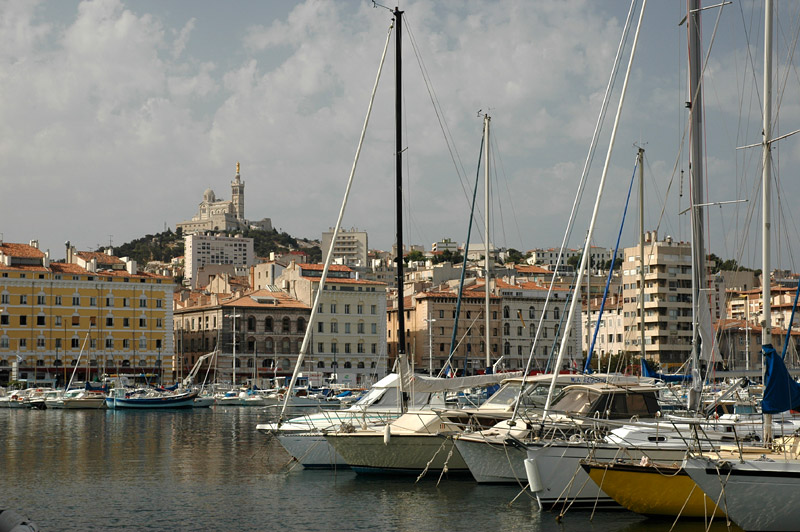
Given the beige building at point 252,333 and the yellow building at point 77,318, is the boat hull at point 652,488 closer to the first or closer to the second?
the yellow building at point 77,318

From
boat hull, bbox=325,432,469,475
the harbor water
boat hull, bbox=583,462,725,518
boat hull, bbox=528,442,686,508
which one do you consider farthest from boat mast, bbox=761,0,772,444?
boat hull, bbox=325,432,469,475

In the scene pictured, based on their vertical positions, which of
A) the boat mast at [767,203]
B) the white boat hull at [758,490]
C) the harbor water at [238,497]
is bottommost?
the harbor water at [238,497]

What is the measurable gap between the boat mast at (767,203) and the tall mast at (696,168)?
655 centimetres

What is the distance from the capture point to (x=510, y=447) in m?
22.8

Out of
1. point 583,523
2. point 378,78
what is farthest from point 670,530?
point 378,78

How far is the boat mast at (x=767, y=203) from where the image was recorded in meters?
18.8

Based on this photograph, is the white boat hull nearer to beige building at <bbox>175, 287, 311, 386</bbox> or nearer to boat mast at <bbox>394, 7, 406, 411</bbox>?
boat mast at <bbox>394, 7, 406, 411</bbox>

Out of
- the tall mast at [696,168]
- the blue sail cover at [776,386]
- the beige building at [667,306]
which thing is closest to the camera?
the blue sail cover at [776,386]

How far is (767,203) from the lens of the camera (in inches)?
762

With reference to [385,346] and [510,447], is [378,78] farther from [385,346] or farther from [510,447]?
[385,346]

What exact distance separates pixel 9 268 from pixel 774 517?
290 ft

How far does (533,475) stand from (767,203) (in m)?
6.96

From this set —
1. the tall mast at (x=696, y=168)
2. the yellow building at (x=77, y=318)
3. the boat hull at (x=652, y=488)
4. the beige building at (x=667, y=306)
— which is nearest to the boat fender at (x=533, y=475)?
the boat hull at (x=652, y=488)

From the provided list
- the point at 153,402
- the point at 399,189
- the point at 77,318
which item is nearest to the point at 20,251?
the point at 77,318
